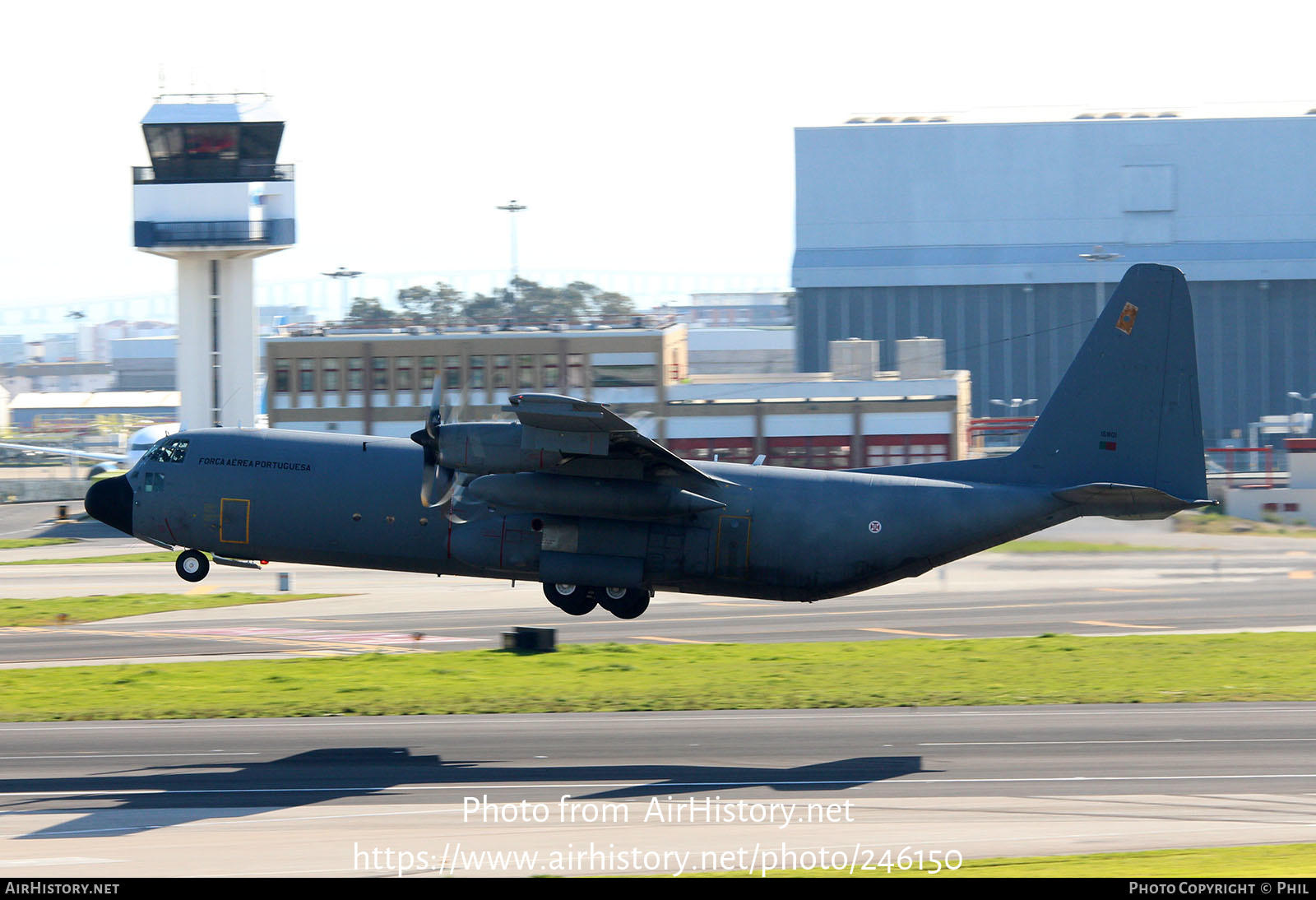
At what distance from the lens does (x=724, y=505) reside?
26.7m

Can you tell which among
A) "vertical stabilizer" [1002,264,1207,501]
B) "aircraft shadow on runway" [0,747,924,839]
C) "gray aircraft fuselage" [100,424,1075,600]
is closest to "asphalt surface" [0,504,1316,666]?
"gray aircraft fuselage" [100,424,1075,600]

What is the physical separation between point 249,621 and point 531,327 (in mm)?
43728

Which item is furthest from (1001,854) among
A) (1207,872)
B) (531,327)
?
(531,327)

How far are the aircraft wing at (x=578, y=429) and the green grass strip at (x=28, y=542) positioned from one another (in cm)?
5370

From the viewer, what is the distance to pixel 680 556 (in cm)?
2670

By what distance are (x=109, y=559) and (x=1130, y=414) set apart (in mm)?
50885

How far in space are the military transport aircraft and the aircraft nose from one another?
3.15ft

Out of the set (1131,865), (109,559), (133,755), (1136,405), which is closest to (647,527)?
(1136,405)

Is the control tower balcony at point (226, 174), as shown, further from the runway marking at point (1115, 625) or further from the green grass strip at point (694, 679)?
the runway marking at point (1115, 625)

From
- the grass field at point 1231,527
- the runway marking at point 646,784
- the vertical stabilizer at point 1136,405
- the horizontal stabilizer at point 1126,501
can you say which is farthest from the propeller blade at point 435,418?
the grass field at point 1231,527

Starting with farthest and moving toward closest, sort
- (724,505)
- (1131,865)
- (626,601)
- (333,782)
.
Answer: (626,601) < (724,505) < (333,782) < (1131,865)

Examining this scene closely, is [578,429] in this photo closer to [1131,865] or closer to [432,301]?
[1131,865]

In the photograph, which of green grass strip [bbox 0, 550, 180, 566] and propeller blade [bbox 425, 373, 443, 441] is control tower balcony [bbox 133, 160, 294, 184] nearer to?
green grass strip [bbox 0, 550, 180, 566]

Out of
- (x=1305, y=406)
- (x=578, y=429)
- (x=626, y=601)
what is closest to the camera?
(x=578, y=429)
